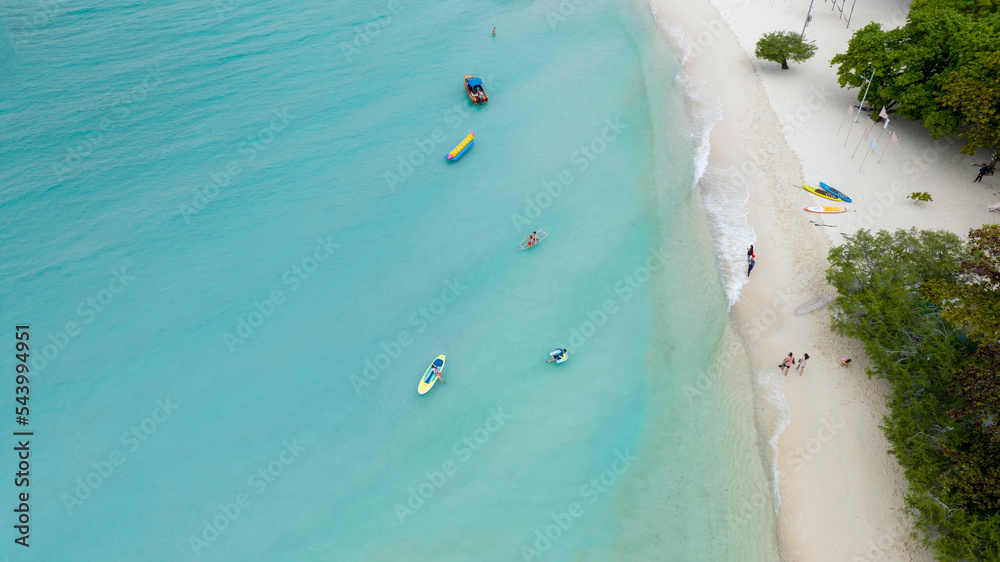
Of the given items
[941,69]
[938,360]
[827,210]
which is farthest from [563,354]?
[941,69]

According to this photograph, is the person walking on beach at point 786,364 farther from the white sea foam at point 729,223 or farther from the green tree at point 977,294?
the green tree at point 977,294

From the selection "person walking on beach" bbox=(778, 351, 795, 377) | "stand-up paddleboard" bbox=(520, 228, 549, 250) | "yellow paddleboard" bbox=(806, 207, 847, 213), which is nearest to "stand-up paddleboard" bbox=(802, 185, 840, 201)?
"yellow paddleboard" bbox=(806, 207, 847, 213)

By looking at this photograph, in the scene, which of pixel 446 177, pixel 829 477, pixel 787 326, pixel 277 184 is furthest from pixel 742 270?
pixel 277 184

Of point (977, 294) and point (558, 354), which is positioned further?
point (558, 354)

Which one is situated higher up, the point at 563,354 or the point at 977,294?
the point at 563,354

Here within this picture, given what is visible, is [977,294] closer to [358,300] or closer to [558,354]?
[558,354]

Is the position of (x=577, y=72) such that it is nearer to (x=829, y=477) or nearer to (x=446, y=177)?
(x=446, y=177)

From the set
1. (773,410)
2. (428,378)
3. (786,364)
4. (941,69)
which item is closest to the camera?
(773,410)
